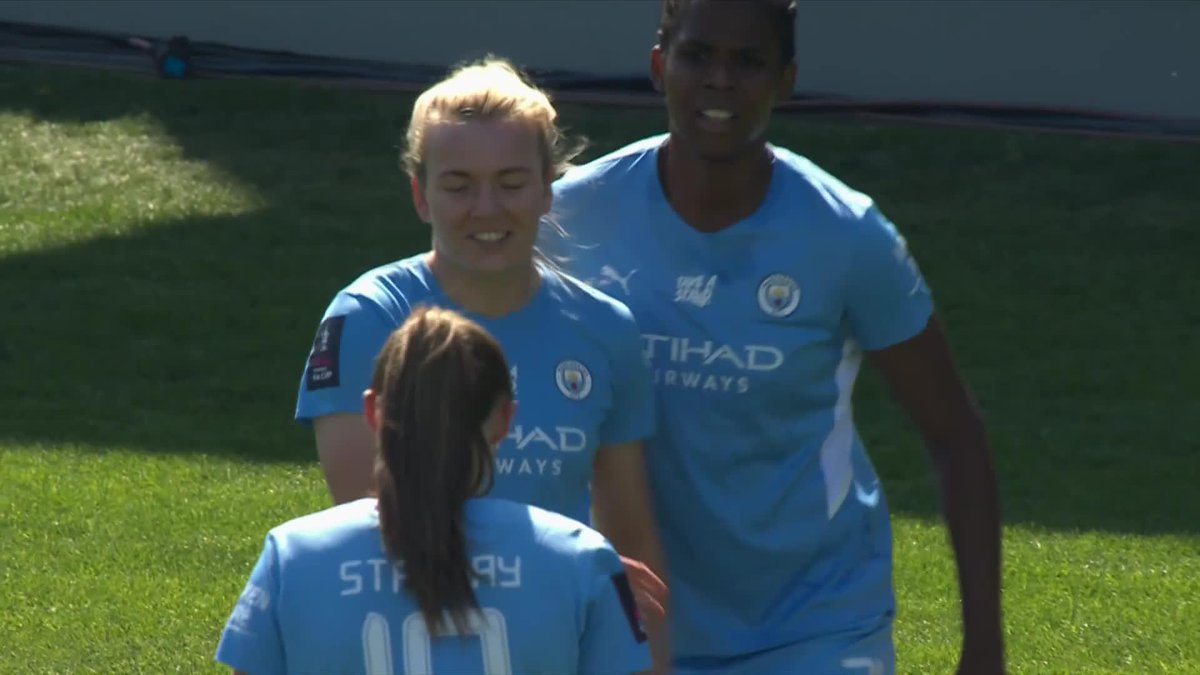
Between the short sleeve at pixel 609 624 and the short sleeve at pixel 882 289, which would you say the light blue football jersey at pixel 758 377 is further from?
the short sleeve at pixel 609 624

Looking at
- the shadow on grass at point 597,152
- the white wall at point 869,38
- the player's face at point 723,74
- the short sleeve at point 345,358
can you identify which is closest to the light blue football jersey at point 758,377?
the player's face at point 723,74

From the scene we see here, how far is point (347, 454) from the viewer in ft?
10.5

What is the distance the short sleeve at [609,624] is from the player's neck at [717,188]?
94cm

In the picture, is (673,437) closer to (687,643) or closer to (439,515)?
(687,643)

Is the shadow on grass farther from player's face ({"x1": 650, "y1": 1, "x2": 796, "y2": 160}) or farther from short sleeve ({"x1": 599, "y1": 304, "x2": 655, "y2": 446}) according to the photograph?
short sleeve ({"x1": 599, "y1": 304, "x2": 655, "y2": 446})

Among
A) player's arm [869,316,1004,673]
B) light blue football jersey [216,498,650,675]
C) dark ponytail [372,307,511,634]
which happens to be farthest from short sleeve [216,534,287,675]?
player's arm [869,316,1004,673]

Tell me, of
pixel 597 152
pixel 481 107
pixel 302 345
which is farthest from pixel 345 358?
pixel 597 152

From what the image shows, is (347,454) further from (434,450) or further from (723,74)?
(723,74)

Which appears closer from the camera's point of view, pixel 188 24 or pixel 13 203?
pixel 13 203

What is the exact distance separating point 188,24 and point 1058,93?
19.3 feet

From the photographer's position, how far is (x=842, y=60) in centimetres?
1419

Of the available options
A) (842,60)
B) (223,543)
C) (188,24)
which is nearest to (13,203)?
(188,24)

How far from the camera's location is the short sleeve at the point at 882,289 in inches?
141

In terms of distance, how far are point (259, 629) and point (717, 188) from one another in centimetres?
122
